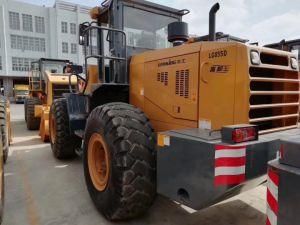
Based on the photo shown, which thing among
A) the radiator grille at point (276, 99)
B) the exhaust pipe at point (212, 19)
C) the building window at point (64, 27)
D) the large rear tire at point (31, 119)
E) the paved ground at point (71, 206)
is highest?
the building window at point (64, 27)

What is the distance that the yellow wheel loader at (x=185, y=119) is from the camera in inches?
88.0

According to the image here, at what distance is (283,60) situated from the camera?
2.87 meters

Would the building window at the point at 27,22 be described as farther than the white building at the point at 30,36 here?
Yes

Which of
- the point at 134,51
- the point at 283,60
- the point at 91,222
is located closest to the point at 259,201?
the point at 283,60

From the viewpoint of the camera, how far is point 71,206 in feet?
12.0

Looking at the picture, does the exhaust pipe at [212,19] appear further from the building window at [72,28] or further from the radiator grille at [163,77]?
the building window at [72,28]

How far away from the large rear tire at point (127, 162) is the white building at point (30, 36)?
39.1 m

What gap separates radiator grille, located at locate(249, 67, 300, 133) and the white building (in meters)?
39.6

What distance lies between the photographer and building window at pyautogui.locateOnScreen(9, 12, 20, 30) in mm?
37263

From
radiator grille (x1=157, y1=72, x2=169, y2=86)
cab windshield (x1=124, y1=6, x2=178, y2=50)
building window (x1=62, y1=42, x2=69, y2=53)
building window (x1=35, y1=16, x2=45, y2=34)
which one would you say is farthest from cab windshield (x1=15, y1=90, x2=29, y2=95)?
radiator grille (x1=157, y1=72, x2=169, y2=86)

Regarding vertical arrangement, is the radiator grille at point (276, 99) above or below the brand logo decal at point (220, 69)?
below

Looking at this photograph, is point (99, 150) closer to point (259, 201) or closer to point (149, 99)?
point (149, 99)

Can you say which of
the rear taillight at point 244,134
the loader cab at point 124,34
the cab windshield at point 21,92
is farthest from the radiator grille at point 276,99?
the cab windshield at point 21,92

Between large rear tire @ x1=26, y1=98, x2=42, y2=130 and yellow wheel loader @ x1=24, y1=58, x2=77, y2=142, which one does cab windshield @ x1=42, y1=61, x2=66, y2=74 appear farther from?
large rear tire @ x1=26, y1=98, x2=42, y2=130
